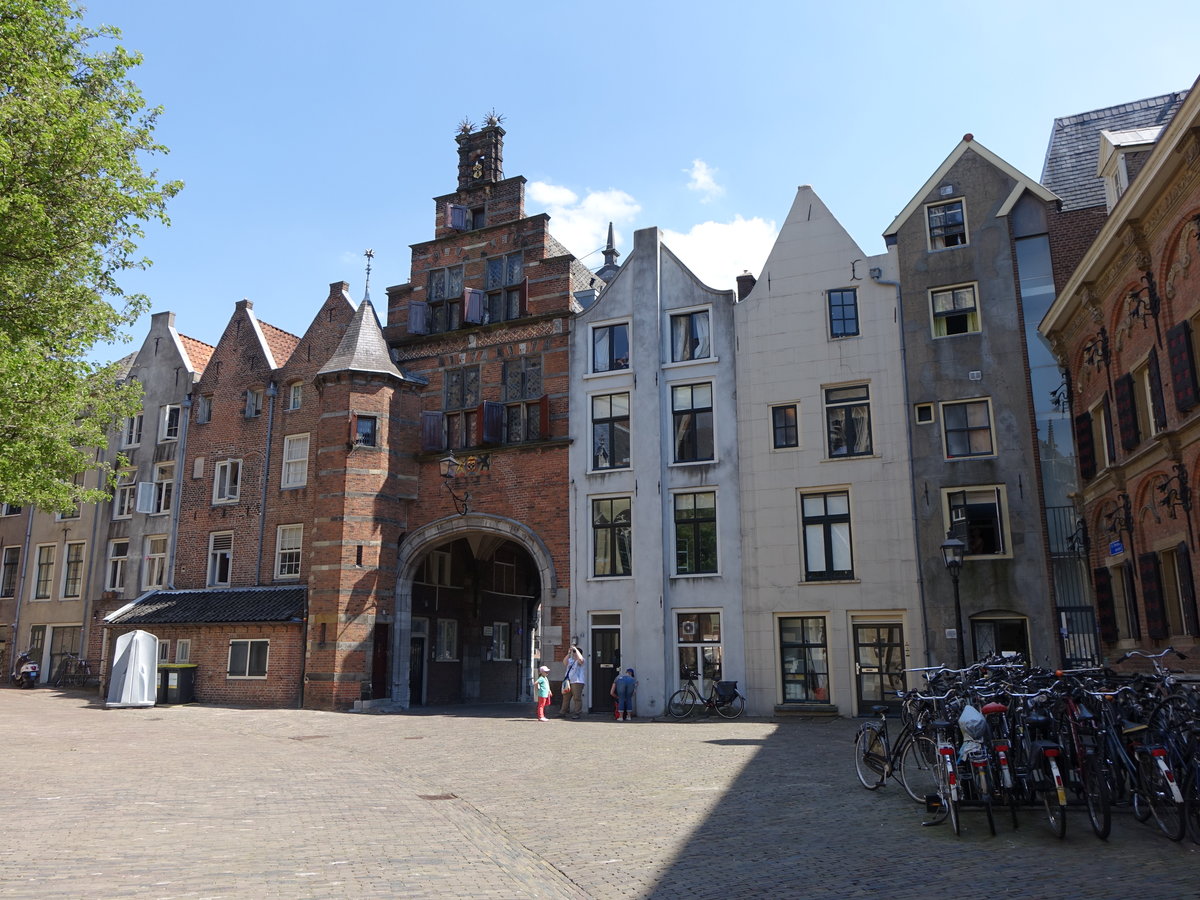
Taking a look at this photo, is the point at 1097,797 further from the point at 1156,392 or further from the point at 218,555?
the point at 218,555

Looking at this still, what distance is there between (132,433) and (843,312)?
86.1 feet

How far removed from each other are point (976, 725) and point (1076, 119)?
22.4 meters

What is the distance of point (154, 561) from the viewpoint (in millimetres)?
32812

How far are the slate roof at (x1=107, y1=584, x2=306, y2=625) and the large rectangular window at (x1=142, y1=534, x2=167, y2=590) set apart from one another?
126 centimetres

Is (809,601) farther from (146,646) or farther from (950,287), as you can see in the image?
(146,646)

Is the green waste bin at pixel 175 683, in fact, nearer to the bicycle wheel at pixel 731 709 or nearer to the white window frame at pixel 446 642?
the white window frame at pixel 446 642

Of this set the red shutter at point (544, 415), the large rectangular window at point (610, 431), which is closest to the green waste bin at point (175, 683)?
the red shutter at point (544, 415)

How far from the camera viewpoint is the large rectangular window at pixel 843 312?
956 inches

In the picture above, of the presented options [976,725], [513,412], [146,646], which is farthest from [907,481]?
[146,646]

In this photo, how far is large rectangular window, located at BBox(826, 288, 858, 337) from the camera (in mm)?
24281

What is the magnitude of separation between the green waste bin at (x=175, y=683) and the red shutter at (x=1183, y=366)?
26185mm

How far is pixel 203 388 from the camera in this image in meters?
33.1

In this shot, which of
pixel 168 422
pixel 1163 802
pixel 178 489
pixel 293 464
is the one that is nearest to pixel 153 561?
pixel 178 489

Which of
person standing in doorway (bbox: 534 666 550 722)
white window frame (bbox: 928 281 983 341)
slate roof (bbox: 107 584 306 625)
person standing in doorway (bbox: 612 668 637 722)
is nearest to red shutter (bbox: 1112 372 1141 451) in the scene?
white window frame (bbox: 928 281 983 341)
